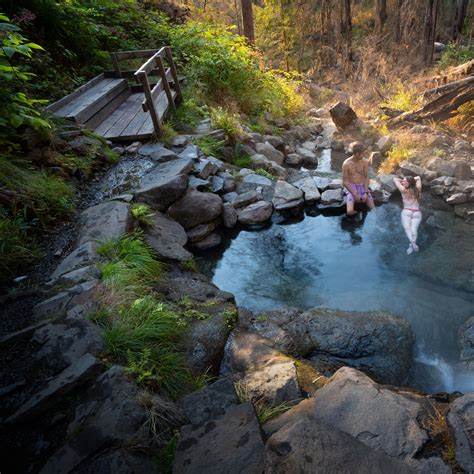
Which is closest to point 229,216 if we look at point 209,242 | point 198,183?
point 209,242

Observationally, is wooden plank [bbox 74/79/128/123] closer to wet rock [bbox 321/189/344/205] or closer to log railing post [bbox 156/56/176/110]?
log railing post [bbox 156/56/176/110]

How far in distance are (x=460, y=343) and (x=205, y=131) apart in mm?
5781

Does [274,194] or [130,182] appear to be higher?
[130,182]

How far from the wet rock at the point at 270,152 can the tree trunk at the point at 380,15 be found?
12426mm

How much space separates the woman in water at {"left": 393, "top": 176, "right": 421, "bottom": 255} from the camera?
5251 mm

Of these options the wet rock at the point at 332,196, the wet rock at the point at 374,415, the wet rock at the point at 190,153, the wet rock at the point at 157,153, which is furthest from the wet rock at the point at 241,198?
the wet rock at the point at 374,415

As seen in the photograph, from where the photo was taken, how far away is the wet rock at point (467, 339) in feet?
11.3

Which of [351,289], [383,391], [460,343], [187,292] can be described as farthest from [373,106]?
[383,391]

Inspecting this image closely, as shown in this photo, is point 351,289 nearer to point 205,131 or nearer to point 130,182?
point 130,182

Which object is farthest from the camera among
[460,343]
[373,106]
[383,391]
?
[373,106]

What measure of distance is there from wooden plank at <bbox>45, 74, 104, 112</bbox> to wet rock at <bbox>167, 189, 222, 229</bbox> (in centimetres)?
269

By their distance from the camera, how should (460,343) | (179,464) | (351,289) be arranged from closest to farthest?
(179,464) → (460,343) → (351,289)

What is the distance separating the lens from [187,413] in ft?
7.03

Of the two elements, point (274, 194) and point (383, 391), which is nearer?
point (383, 391)
